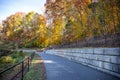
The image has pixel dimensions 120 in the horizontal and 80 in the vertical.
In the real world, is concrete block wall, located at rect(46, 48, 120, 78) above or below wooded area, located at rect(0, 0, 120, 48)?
below

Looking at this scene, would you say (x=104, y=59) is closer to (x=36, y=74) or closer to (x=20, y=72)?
(x=36, y=74)

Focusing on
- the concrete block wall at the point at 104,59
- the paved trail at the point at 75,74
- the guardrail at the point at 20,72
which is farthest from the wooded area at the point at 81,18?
the guardrail at the point at 20,72

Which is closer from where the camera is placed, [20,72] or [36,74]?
[20,72]

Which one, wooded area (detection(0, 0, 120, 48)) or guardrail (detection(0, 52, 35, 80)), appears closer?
guardrail (detection(0, 52, 35, 80))

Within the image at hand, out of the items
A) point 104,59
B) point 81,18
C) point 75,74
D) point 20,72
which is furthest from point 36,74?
point 81,18

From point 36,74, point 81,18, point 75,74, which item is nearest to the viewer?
point 75,74

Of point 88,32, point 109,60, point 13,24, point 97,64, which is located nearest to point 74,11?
point 88,32

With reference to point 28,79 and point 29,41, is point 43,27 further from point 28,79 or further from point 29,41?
point 28,79

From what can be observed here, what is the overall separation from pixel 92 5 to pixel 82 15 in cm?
420

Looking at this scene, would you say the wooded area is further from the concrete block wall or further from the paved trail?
the paved trail

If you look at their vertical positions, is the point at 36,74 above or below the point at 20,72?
below

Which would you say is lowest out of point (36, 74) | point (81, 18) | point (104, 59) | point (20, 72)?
point (36, 74)

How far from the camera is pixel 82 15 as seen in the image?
28.0 m

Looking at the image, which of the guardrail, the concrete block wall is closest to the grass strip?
the guardrail
